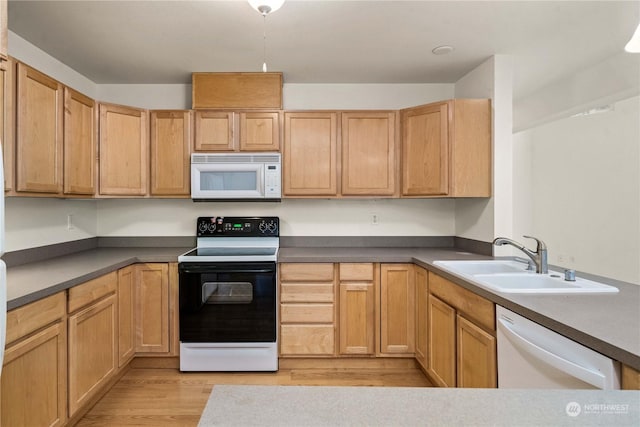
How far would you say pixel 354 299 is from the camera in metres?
2.59

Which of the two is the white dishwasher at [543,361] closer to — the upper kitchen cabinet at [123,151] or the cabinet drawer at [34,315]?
the cabinet drawer at [34,315]

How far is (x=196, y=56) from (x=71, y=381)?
2.28 m

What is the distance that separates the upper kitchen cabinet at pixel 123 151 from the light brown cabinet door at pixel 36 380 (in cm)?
128

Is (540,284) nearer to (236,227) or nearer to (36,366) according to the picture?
(236,227)

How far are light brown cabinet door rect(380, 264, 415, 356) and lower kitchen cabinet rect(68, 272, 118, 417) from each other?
194 cm

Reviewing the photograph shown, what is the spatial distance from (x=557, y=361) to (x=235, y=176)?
7.79ft

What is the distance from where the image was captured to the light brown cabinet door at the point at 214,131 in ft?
9.10

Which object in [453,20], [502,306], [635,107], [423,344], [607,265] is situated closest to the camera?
[502,306]

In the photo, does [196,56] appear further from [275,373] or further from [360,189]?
[275,373]

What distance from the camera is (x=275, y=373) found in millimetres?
2543

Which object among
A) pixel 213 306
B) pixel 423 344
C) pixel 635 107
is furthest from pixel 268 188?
pixel 635 107

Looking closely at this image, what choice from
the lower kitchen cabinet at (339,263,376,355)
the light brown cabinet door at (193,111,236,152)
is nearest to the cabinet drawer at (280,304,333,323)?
the lower kitchen cabinet at (339,263,376,355)

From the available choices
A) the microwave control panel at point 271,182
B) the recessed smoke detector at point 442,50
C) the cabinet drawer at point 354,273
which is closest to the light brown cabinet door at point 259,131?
the microwave control panel at point 271,182

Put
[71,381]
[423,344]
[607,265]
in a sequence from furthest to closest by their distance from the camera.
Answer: [607,265] → [423,344] → [71,381]
